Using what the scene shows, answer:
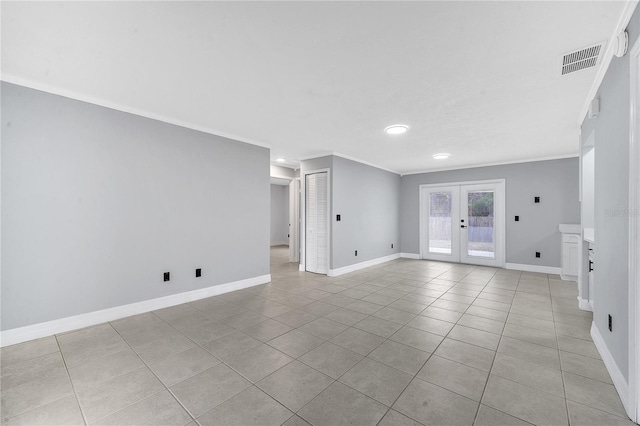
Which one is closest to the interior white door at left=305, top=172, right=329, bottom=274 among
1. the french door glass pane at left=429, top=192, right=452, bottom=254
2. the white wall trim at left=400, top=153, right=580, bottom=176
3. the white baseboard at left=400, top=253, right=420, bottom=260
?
the white baseboard at left=400, top=253, right=420, bottom=260

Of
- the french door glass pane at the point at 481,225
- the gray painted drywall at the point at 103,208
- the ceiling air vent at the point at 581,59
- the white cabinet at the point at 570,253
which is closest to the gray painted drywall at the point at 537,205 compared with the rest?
the french door glass pane at the point at 481,225

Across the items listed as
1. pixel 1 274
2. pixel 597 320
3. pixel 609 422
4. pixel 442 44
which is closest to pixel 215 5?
pixel 442 44

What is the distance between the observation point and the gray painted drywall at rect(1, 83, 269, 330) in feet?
8.33

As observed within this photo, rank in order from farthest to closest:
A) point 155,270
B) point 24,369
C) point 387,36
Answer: point 155,270 → point 24,369 → point 387,36

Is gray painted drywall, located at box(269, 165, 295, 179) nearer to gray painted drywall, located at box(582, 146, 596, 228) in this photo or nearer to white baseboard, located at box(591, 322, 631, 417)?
gray painted drywall, located at box(582, 146, 596, 228)

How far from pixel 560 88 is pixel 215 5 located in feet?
10.8

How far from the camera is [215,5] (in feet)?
5.30

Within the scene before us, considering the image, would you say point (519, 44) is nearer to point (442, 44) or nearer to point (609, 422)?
point (442, 44)

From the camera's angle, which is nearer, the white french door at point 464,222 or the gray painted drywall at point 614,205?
the gray painted drywall at point 614,205

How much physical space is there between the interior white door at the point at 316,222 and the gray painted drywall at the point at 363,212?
226 mm

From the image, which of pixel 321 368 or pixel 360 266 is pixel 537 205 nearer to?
pixel 360 266

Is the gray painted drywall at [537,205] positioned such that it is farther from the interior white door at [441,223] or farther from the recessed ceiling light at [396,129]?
the recessed ceiling light at [396,129]

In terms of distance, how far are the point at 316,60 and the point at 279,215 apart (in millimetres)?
9394

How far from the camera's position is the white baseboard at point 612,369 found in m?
1.68
